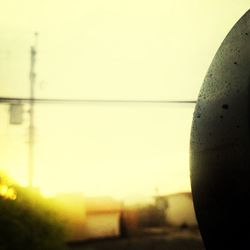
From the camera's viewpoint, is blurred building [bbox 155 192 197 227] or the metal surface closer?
the metal surface

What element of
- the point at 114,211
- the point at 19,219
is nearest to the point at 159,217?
the point at 114,211

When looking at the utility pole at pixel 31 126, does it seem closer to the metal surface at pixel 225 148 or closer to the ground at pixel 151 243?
the ground at pixel 151 243

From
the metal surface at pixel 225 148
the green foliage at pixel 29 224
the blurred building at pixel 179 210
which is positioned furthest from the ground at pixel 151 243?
the metal surface at pixel 225 148

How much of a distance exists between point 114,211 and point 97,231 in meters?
1.23

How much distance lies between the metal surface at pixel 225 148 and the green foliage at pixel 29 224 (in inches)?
197

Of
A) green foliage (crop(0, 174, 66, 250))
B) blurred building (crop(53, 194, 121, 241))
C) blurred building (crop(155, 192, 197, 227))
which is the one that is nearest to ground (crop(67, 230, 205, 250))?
blurred building (crop(53, 194, 121, 241))

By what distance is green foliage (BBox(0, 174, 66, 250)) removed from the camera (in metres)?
7.56

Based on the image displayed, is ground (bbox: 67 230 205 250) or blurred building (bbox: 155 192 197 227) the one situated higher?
blurred building (bbox: 155 192 197 227)

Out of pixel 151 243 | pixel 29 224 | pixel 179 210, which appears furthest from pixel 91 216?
pixel 29 224

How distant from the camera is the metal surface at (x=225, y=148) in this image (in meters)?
2.87

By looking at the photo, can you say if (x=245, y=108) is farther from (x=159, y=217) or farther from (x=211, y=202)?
(x=159, y=217)

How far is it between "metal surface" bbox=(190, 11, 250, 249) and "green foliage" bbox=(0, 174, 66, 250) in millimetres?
4995

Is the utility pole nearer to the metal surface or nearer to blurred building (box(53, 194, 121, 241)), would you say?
blurred building (box(53, 194, 121, 241))

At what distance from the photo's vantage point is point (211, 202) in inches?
126
